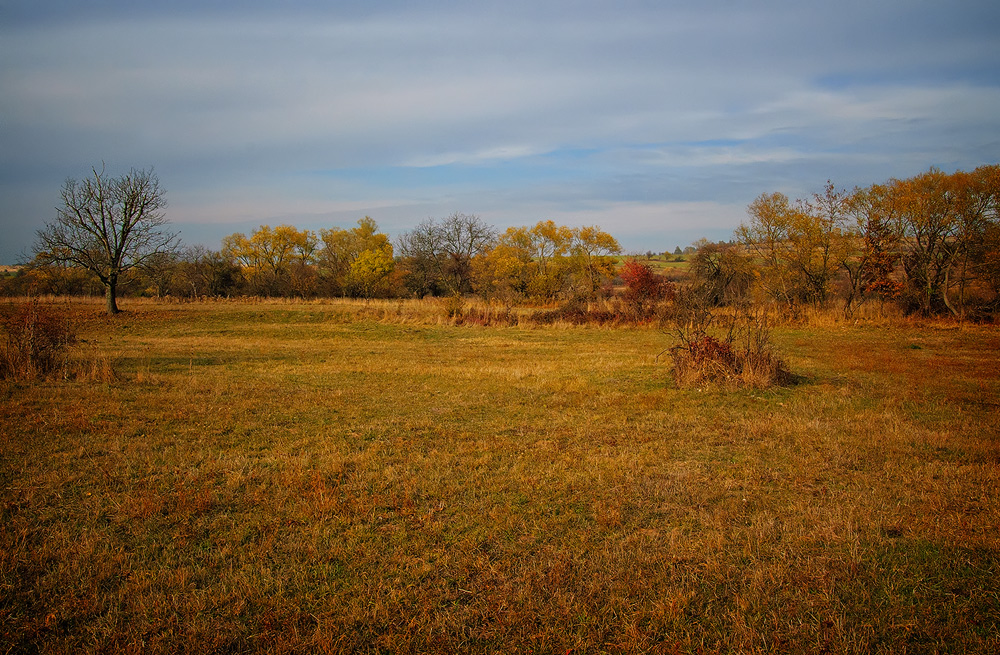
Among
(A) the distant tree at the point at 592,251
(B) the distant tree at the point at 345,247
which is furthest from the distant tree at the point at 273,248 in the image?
(A) the distant tree at the point at 592,251

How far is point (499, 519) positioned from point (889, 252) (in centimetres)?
2819

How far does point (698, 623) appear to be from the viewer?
11.1ft

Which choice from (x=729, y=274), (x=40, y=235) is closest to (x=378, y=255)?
(x=40, y=235)

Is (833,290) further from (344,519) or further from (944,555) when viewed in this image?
(344,519)

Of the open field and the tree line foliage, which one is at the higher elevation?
the tree line foliage

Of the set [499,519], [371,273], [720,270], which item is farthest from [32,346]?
[371,273]

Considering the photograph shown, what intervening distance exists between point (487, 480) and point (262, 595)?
8.63ft

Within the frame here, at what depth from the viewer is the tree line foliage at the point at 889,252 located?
72.9ft

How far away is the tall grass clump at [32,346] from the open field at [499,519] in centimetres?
118

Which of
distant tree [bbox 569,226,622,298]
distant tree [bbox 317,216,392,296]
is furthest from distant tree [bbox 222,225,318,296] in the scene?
distant tree [bbox 569,226,622,298]

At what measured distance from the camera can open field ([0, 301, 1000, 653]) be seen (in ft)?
10.9

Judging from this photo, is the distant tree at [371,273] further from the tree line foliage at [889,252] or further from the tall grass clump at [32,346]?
the tall grass clump at [32,346]

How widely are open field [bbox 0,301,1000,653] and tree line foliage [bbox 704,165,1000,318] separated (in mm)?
13747

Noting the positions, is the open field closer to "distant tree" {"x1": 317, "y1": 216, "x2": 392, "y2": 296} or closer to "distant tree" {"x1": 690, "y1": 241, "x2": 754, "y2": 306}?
"distant tree" {"x1": 690, "y1": 241, "x2": 754, "y2": 306}
